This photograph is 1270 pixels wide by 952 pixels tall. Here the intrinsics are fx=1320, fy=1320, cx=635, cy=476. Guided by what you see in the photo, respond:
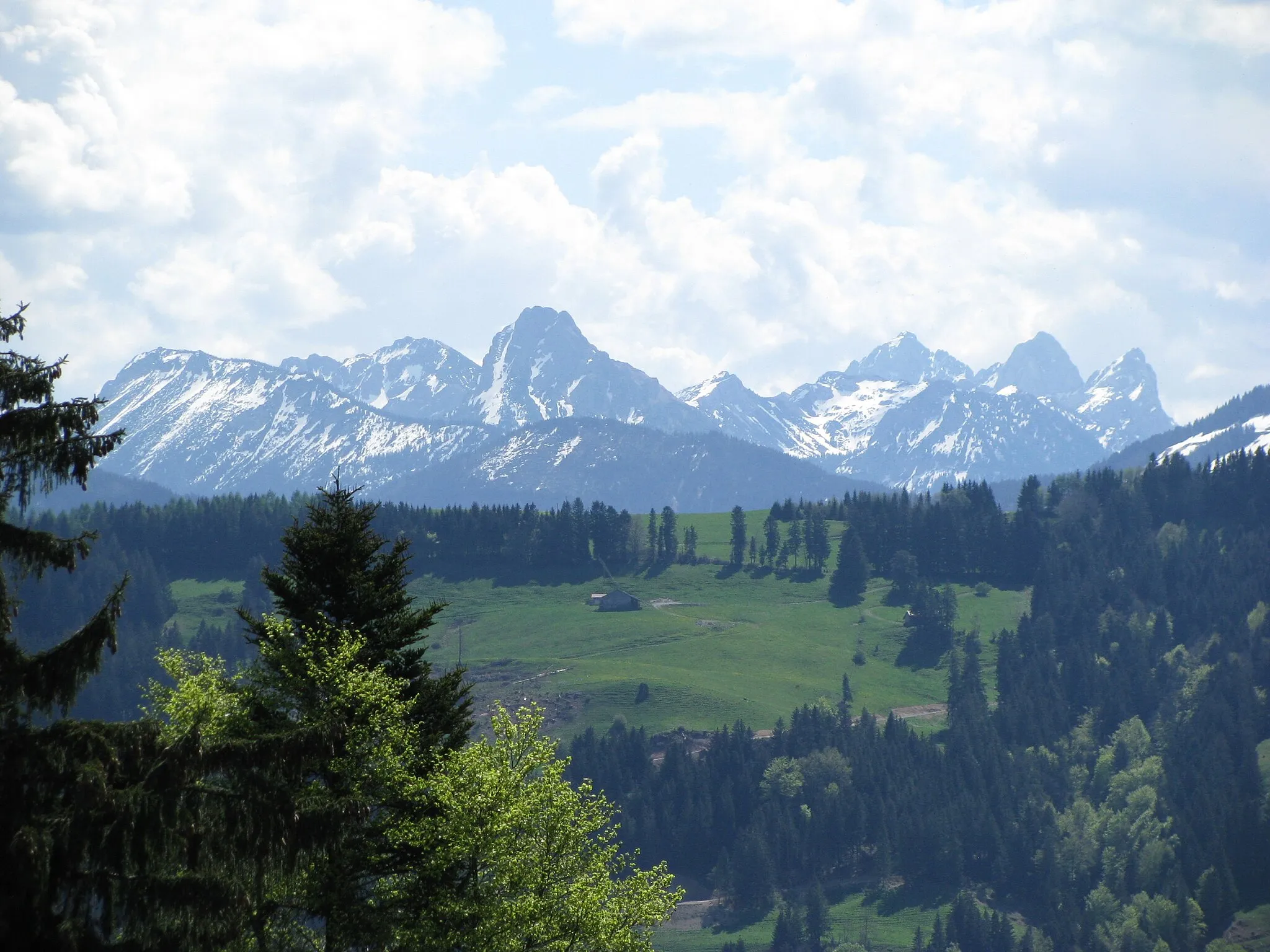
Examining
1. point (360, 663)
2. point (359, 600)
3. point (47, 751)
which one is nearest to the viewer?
point (47, 751)

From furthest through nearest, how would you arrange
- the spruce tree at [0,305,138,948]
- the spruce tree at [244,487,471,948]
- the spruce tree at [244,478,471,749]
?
the spruce tree at [244,478,471,749] → the spruce tree at [244,487,471,948] → the spruce tree at [0,305,138,948]

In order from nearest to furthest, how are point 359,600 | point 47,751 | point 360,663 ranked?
point 47,751 < point 360,663 < point 359,600

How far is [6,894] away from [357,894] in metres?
12.7

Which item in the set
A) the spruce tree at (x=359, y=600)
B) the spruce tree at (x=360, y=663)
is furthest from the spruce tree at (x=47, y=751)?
the spruce tree at (x=359, y=600)

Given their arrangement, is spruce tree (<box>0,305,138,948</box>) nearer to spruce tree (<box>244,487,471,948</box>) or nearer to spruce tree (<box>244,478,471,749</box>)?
spruce tree (<box>244,487,471,948</box>)

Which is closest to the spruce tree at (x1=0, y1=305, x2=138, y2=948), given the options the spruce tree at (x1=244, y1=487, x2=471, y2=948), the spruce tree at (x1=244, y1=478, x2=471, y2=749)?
the spruce tree at (x1=244, y1=487, x2=471, y2=948)

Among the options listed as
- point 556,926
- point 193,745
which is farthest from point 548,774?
point 193,745

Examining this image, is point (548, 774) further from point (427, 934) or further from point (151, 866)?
point (151, 866)

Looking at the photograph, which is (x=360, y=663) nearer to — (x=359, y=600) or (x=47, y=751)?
(x=359, y=600)

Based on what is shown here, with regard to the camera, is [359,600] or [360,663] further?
[359,600]

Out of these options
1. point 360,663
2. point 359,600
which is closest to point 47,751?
point 360,663

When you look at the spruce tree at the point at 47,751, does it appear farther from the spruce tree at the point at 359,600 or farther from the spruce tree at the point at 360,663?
the spruce tree at the point at 359,600

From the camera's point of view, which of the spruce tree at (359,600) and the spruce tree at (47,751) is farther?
the spruce tree at (359,600)

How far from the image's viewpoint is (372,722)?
33281 mm
